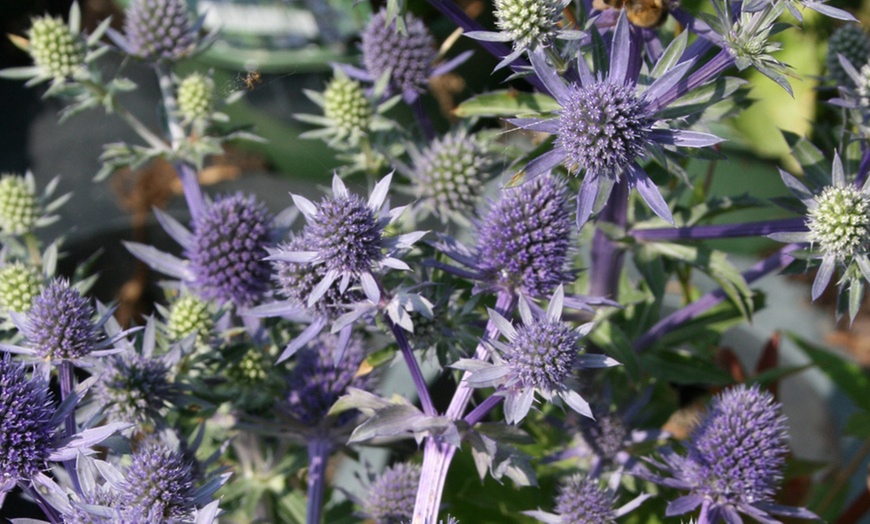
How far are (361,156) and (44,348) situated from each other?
0.61 metres

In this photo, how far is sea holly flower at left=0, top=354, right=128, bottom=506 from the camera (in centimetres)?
87

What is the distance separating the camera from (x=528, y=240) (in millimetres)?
1014

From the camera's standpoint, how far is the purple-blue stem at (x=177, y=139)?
4.43 ft

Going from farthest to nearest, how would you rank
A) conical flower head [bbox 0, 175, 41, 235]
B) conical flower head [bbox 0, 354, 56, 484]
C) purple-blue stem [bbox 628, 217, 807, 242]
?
conical flower head [bbox 0, 175, 41, 235] < purple-blue stem [bbox 628, 217, 807, 242] < conical flower head [bbox 0, 354, 56, 484]

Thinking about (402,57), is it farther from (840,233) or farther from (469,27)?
(840,233)

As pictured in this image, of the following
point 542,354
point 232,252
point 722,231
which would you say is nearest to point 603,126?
point 542,354

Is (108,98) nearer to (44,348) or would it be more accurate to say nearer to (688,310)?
(44,348)

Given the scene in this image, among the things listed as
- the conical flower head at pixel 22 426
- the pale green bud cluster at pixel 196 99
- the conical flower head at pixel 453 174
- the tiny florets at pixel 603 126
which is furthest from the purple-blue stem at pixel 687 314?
the conical flower head at pixel 22 426

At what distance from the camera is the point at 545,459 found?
1278 mm

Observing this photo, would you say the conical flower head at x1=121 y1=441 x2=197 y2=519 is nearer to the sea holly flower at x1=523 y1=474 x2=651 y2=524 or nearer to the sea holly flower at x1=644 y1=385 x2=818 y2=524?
the sea holly flower at x1=523 y1=474 x2=651 y2=524

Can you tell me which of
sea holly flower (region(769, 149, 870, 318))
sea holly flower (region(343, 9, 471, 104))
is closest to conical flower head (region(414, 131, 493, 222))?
sea holly flower (region(343, 9, 471, 104))

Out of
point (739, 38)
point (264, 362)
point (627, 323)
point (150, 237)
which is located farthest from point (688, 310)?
point (150, 237)

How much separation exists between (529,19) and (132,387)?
2.20 feet

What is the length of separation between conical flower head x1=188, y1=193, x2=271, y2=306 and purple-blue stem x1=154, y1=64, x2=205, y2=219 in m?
0.11
